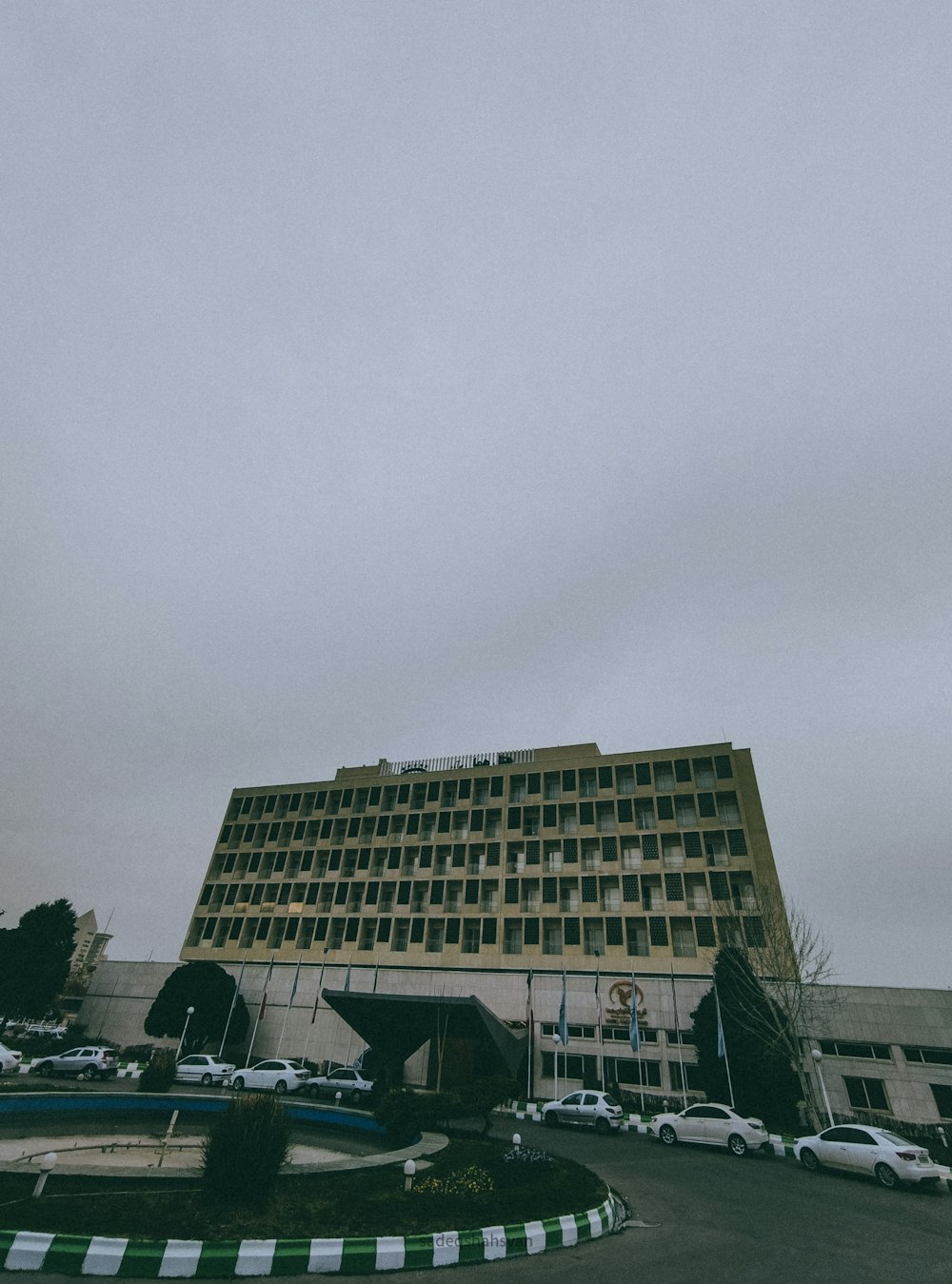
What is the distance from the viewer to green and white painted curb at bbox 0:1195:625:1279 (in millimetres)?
7488

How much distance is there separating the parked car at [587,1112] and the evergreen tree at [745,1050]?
845 centimetres

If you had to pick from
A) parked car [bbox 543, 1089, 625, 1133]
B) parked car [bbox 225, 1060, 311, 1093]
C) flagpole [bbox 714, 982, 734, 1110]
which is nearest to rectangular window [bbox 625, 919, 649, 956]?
flagpole [bbox 714, 982, 734, 1110]

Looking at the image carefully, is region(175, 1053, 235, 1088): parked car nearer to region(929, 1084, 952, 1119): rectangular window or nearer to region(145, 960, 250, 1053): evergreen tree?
region(145, 960, 250, 1053): evergreen tree

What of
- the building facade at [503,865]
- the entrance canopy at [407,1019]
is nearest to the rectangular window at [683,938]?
the building facade at [503,865]

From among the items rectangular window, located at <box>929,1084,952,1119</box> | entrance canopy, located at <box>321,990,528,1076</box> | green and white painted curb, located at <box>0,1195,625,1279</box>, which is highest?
entrance canopy, located at <box>321,990,528,1076</box>

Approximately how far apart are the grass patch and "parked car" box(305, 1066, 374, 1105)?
1879 centimetres

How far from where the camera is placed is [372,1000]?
26.5 m

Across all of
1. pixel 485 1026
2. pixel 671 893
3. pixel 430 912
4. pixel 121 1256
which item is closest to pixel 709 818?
pixel 671 893

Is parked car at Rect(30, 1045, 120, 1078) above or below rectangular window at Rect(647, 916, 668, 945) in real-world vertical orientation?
below

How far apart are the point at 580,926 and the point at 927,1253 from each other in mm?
39605

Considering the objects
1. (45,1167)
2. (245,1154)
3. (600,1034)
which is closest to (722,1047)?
(600,1034)

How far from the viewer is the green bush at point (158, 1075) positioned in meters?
25.0

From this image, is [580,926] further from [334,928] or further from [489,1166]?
[489,1166]

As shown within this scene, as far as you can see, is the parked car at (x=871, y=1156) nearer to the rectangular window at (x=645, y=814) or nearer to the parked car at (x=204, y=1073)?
the parked car at (x=204, y=1073)
